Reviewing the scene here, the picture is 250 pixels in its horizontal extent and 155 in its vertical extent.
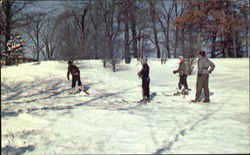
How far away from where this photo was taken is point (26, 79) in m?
12.7

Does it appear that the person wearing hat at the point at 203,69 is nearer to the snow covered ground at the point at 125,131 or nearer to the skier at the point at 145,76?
the snow covered ground at the point at 125,131

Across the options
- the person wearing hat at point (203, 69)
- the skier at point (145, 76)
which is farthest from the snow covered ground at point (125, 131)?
the skier at point (145, 76)

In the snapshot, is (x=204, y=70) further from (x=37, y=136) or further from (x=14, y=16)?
(x=14, y=16)

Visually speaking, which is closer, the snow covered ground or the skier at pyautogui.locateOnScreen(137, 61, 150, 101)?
the snow covered ground

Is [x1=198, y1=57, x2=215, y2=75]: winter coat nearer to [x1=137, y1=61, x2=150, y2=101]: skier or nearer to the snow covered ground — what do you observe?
the snow covered ground

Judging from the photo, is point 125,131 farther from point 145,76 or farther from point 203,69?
point 203,69

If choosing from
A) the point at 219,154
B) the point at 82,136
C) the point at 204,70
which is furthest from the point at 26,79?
the point at 219,154

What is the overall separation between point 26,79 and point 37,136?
976 cm

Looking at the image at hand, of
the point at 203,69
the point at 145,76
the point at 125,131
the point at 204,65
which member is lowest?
the point at 125,131

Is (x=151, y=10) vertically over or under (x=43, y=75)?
over

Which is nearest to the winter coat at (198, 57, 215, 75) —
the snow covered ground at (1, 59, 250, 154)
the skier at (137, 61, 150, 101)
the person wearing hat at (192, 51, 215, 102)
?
the person wearing hat at (192, 51, 215, 102)

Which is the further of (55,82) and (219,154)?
(55,82)

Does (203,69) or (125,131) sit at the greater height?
(203,69)

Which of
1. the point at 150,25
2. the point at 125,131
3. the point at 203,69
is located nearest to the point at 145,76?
the point at 203,69
